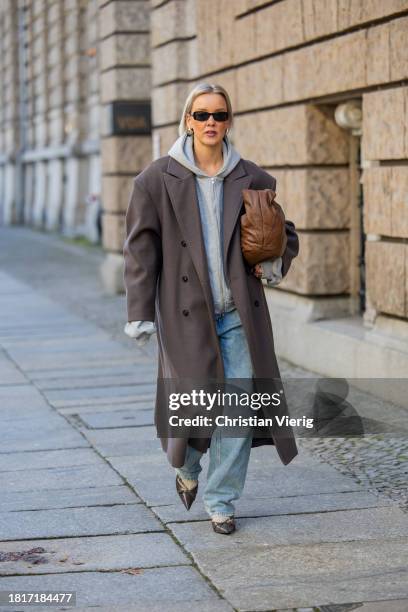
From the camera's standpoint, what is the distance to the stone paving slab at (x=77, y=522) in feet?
17.3

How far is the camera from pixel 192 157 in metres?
5.30

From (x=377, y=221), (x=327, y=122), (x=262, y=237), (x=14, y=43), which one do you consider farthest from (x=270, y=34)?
(x=14, y=43)

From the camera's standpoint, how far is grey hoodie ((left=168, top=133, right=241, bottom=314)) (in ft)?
17.1

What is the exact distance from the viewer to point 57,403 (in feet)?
27.8

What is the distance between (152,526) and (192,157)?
1510mm

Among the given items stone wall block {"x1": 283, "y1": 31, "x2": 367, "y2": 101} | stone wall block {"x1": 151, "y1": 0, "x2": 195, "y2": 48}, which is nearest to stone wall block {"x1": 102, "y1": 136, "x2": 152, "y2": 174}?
stone wall block {"x1": 151, "y1": 0, "x2": 195, "y2": 48}

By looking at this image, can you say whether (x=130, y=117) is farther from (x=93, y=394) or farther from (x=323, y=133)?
(x=93, y=394)

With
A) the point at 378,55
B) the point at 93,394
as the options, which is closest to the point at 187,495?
the point at 93,394

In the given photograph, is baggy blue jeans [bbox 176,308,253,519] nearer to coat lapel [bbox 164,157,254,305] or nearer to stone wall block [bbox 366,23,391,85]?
coat lapel [bbox 164,157,254,305]

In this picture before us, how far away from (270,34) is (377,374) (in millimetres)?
3312

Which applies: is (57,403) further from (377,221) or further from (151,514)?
(151,514)

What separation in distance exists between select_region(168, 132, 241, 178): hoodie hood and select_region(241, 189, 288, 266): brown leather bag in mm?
132

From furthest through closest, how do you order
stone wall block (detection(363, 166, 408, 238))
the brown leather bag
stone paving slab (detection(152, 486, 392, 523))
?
1. stone wall block (detection(363, 166, 408, 238))
2. stone paving slab (detection(152, 486, 392, 523))
3. the brown leather bag

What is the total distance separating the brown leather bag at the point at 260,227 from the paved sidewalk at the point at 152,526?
113 cm
